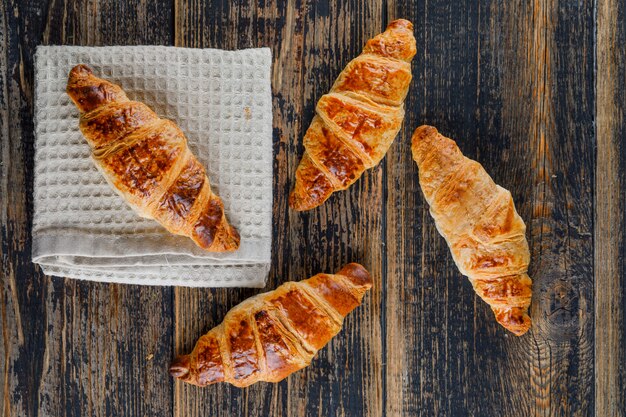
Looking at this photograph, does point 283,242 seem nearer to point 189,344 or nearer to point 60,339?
point 189,344

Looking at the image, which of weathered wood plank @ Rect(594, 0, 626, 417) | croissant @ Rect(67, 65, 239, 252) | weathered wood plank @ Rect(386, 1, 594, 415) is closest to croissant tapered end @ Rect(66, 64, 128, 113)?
croissant @ Rect(67, 65, 239, 252)

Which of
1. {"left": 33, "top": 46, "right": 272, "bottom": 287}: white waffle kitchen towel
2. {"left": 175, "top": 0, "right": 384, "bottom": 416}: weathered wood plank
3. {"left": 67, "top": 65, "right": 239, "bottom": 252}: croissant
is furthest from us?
{"left": 175, "top": 0, "right": 384, "bottom": 416}: weathered wood plank

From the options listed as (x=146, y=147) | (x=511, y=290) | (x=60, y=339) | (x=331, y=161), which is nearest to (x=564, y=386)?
(x=511, y=290)

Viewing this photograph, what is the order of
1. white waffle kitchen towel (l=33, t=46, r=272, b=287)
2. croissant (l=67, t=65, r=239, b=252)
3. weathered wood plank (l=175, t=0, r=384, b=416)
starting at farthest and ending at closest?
weathered wood plank (l=175, t=0, r=384, b=416)
white waffle kitchen towel (l=33, t=46, r=272, b=287)
croissant (l=67, t=65, r=239, b=252)

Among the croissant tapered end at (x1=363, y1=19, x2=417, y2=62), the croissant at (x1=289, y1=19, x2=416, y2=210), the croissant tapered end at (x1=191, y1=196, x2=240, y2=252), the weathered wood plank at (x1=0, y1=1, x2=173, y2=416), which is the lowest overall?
the weathered wood plank at (x1=0, y1=1, x2=173, y2=416)

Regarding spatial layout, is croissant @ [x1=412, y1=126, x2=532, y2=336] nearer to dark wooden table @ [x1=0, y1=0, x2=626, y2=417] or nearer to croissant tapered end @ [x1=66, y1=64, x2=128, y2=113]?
dark wooden table @ [x1=0, y1=0, x2=626, y2=417]

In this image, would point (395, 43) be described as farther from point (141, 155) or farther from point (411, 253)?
point (141, 155)

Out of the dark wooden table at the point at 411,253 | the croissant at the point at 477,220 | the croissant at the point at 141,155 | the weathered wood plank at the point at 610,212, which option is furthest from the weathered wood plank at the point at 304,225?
the weathered wood plank at the point at 610,212
